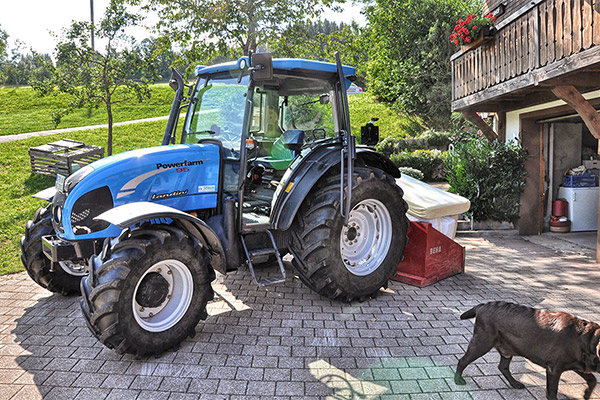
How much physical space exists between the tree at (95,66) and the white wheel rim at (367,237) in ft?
27.7

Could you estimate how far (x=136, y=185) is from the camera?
391 centimetres

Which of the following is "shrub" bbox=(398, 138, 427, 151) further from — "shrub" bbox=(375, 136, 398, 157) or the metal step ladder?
the metal step ladder

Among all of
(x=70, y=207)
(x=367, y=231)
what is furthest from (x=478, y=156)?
(x=70, y=207)

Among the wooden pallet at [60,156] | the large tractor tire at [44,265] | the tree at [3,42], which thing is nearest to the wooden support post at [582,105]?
the large tractor tire at [44,265]

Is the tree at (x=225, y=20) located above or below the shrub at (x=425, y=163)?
above

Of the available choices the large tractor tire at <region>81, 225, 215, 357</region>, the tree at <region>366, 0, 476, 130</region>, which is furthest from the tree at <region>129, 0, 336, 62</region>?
the tree at <region>366, 0, 476, 130</region>

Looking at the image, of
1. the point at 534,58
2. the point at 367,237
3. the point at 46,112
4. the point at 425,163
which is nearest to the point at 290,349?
the point at 367,237

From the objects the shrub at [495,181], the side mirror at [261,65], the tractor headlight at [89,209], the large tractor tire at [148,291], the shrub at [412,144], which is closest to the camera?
the large tractor tire at [148,291]

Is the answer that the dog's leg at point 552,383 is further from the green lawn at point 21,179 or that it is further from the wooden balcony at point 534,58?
the green lawn at point 21,179

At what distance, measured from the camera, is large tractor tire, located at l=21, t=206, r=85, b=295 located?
451 cm

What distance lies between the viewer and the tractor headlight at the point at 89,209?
3.73 meters

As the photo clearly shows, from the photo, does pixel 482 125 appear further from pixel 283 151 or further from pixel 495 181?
pixel 283 151

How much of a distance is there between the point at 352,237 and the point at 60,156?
798 centimetres

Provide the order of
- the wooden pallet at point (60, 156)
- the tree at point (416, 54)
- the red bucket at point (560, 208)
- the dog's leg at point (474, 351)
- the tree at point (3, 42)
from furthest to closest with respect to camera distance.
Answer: the tree at point (3, 42) → the tree at point (416, 54) → the wooden pallet at point (60, 156) → the red bucket at point (560, 208) → the dog's leg at point (474, 351)
